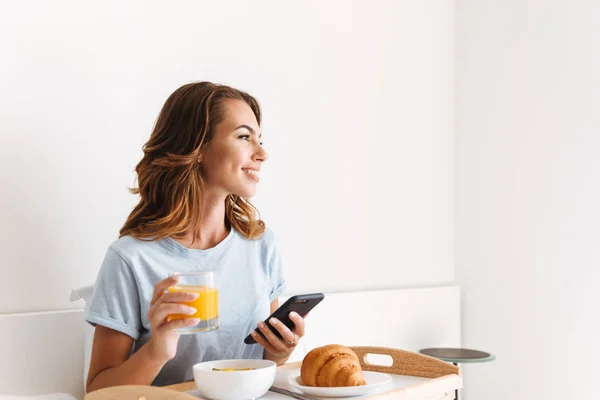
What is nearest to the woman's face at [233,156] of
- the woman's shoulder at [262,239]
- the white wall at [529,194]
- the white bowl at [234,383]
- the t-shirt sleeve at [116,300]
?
the woman's shoulder at [262,239]

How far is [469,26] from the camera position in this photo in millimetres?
2859

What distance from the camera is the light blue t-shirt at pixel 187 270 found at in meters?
1.34

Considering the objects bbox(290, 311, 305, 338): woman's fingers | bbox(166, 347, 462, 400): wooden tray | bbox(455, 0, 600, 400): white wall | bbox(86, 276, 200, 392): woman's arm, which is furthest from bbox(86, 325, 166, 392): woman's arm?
bbox(455, 0, 600, 400): white wall

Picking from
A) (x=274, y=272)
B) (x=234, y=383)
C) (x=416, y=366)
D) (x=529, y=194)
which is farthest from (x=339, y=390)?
(x=529, y=194)

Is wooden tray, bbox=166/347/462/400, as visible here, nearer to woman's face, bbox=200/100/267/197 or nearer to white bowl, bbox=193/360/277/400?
white bowl, bbox=193/360/277/400

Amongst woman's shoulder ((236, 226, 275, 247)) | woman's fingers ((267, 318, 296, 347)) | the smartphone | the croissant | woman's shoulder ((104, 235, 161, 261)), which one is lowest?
the croissant

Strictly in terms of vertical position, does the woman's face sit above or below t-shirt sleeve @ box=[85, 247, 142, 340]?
above

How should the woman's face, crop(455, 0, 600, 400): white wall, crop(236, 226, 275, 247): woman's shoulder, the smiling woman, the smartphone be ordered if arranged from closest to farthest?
the smartphone → the smiling woman → the woman's face → crop(236, 226, 275, 247): woman's shoulder → crop(455, 0, 600, 400): white wall

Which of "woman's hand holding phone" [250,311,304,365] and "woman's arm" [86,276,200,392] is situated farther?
"woman's hand holding phone" [250,311,304,365]

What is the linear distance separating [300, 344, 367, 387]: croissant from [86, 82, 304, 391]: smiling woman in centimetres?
16

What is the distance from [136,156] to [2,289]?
458mm

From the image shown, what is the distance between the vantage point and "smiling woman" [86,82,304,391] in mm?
1334

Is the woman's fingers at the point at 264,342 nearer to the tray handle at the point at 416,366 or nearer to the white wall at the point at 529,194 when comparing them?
the tray handle at the point at 416,366

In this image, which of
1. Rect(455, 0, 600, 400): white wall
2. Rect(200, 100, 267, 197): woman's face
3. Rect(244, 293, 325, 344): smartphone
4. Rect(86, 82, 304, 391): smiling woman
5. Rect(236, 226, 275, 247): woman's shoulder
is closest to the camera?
Rect(244, 293, 325, 344): smartphone
